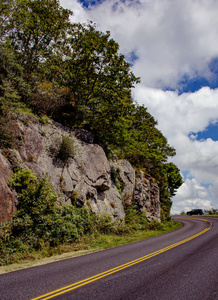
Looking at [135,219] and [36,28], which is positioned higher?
[36,28]

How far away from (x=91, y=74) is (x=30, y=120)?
843 centimetres

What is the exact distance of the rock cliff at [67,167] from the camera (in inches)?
515

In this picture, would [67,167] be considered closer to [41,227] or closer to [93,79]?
[41,227]

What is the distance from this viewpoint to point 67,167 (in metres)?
17.1

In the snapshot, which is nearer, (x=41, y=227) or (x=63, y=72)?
(x=41, y=227)

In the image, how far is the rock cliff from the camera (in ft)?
42.9

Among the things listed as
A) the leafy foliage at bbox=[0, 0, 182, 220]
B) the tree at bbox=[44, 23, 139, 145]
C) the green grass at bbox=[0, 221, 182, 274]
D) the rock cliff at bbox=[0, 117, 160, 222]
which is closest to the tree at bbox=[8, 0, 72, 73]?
the leafy foliage at bbox=[0, 0, 182, 220]

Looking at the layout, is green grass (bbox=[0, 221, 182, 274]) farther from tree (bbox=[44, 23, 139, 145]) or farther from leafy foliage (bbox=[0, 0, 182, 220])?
tree (bbox=[44, 23, 139, 145])

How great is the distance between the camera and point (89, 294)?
5371mm

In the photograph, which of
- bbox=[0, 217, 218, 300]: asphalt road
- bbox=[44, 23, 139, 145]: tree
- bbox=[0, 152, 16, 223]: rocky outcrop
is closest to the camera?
bbox=[0, 217, 218, 300]: asphalt road

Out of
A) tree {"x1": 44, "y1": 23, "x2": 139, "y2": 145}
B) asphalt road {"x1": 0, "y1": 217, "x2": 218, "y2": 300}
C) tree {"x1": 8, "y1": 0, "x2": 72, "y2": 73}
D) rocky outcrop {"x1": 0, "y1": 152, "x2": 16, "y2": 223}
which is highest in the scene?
tree {"x1": 8, "y1": 0, "x2": 72, "y2": 73}

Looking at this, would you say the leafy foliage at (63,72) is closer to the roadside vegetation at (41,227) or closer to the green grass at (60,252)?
the roadside vegetation at (41,227)

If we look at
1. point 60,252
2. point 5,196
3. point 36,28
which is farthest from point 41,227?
point 36,28

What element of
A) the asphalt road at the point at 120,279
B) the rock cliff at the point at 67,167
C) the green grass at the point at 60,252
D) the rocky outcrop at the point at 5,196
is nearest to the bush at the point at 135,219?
the rock cliff at the point at 67,167
